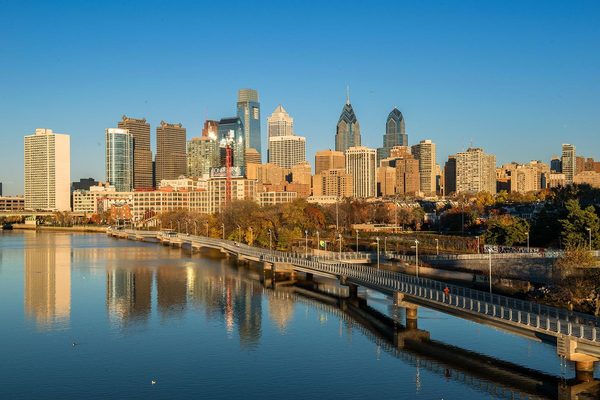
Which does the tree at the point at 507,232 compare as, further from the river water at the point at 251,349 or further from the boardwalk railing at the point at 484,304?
the boardwalk railing at the point at 484,304

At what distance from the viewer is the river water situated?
37688mm

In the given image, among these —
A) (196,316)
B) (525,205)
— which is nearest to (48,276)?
(196,316)

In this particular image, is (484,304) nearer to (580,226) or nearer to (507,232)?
(580,226)

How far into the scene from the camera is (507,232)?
303 feet

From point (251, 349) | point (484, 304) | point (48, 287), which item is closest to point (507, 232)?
point (484, 304)

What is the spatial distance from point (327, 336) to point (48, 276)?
47158mm

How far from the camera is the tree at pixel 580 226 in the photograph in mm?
80625

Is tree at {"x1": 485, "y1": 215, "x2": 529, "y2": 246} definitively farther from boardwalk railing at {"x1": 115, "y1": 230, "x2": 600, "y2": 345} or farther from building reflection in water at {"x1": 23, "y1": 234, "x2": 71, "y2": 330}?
building reflection in water at {"x1": 23, "y1": 234, "x2": 71, "y2": 330}

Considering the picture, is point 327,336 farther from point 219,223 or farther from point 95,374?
point 219,223

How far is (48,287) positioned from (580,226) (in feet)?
199

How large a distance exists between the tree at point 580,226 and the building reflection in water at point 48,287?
54914 mm

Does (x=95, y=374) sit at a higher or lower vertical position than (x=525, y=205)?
lower

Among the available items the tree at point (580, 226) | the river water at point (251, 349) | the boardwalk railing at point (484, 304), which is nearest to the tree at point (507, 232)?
the tree at point (580, 226)

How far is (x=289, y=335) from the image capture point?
166ft
